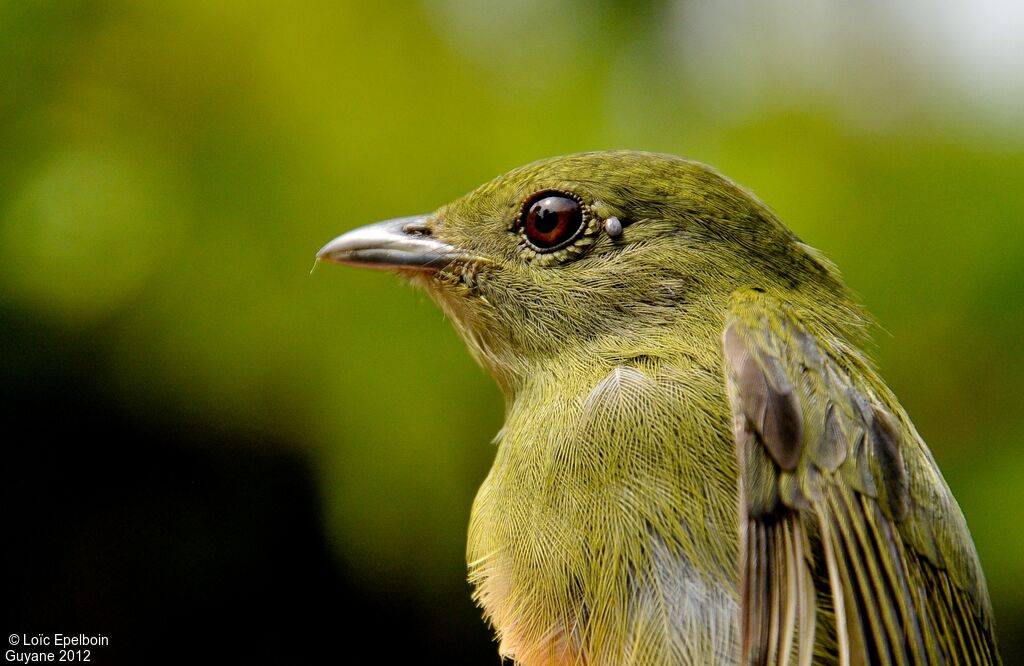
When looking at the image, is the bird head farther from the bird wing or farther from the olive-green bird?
the bird wing

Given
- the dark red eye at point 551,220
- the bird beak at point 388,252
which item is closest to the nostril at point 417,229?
the bird beak at point 388,252

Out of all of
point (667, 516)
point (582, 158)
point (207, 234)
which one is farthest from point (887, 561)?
point (207, 234)

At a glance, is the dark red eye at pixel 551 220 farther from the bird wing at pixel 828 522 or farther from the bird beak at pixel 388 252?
the bird wing at pixel 828 522

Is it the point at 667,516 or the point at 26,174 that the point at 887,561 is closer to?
the point at 667,516

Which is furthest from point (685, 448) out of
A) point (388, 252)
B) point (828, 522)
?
point (388, 252)

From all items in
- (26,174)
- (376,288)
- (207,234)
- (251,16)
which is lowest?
(376,288)

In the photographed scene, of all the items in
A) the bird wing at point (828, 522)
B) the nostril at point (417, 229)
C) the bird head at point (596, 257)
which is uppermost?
the nostril at point (417, 229)

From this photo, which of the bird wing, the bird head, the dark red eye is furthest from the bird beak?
the bird wing
